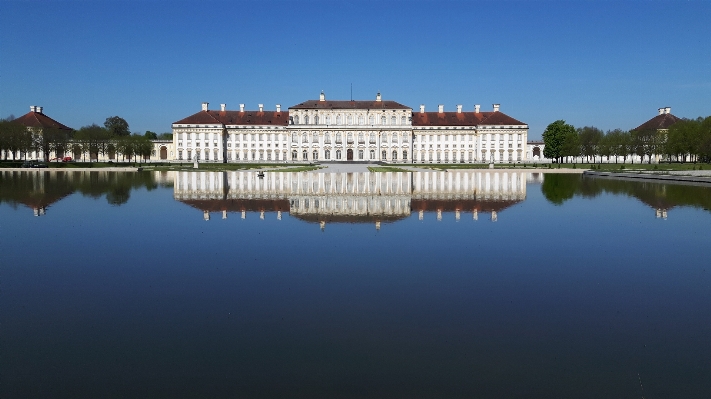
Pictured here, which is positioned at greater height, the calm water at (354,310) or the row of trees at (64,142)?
the row of trees at (64,142)

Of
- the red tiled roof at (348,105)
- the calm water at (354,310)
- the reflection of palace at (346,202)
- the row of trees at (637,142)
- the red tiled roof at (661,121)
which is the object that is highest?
the red tiled roof at (348,105)

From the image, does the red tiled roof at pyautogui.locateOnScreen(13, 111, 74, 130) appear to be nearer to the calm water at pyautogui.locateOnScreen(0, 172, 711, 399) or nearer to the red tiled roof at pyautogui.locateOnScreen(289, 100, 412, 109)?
the red tiled roof at pyautogui.locateOnScreen(289, 100, 412, 109)

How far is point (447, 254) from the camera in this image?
926 centimetres

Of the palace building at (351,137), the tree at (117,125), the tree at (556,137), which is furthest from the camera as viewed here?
the tree at (117,125)

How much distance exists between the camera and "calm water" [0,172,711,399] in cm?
455

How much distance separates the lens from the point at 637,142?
210 ft

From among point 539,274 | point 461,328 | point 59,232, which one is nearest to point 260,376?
point 461,328

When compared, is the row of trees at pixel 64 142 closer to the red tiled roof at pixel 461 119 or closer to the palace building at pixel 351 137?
the palace building at pixel 351 137

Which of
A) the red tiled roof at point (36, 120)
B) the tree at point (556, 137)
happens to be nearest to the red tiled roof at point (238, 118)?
the red tiled roof at point (36, 120)

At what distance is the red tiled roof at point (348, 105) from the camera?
7638 cm

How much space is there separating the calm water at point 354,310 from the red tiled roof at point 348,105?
6503cm

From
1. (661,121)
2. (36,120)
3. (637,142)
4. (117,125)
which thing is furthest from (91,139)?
(661,121)

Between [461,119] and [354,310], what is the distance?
7504cm

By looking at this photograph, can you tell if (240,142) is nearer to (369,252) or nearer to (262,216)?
(262,216)
